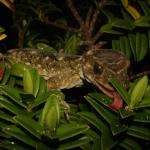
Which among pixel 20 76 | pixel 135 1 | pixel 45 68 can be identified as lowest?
pixel 45 68

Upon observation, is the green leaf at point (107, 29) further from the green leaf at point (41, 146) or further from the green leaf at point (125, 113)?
the green leaf at point (41, 146)

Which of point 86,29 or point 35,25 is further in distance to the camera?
point 35,25

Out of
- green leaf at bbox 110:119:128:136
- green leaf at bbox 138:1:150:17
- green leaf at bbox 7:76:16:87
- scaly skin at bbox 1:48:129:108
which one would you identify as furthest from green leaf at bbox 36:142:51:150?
green leaf at bbox 138:1:150:17

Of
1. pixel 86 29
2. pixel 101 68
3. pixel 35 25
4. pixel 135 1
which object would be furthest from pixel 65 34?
pixel 101 68

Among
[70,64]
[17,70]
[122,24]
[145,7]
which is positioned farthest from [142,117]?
[70,64]

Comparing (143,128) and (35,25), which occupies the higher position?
(35,25)

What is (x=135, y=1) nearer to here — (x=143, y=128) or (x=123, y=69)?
(x=123, y=69)

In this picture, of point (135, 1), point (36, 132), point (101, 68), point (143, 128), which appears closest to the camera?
point (36, 132)

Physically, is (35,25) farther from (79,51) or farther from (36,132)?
(36,132)

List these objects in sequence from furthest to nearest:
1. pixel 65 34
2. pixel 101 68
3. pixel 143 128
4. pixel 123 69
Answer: pixel 65 34
pixel 101 68
pixel 123 69
pixel 143 128
